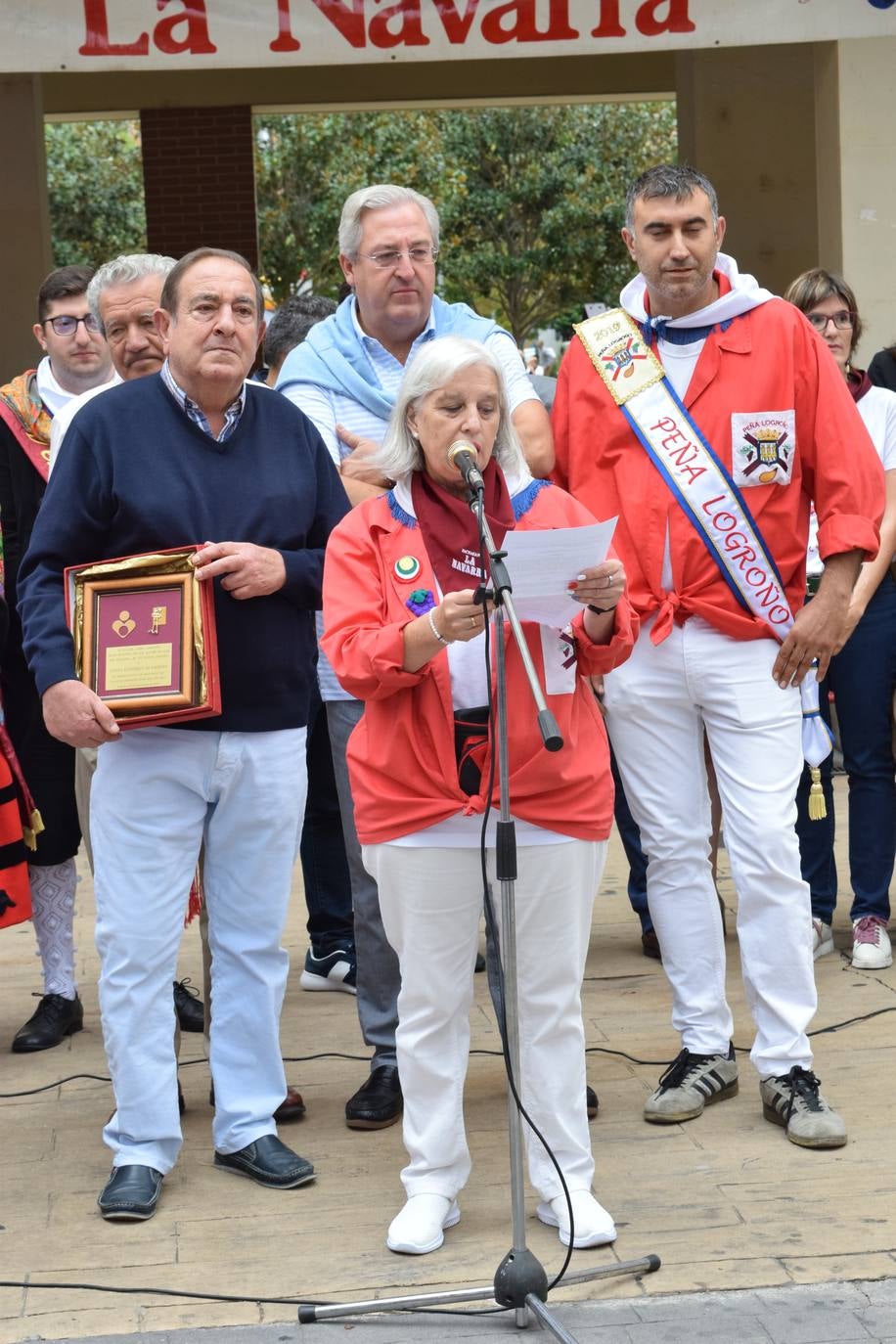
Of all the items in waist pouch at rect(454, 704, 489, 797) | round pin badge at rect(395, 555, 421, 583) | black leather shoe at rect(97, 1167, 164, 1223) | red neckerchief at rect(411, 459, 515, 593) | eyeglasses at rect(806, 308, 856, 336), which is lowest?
black leather shoe at rect(97, 1167, 164, 1223)

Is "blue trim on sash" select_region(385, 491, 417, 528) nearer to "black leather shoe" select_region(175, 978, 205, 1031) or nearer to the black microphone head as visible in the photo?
the black microphone head

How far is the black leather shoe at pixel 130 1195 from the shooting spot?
406 cm

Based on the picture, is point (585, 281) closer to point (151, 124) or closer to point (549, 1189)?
point (151, 124)

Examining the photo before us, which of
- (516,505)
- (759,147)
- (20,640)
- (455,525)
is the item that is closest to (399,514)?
(455,525)

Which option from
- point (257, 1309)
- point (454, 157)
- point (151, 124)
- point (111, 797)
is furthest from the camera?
point (454, 157)

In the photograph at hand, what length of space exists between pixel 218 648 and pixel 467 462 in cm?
99

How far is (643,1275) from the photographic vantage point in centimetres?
365

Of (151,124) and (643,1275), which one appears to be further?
(151,124)

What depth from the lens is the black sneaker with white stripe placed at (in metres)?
4.53

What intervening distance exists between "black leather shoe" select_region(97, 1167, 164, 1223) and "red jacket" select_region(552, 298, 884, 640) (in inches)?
72.4

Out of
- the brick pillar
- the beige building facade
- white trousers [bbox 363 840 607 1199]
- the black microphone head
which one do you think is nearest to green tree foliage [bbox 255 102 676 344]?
the brick pillar

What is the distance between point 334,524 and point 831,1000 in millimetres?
2370

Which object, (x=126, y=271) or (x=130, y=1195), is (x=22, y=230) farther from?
(x=130, y=1195)

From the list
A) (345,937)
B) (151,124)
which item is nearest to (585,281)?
(151,124)
